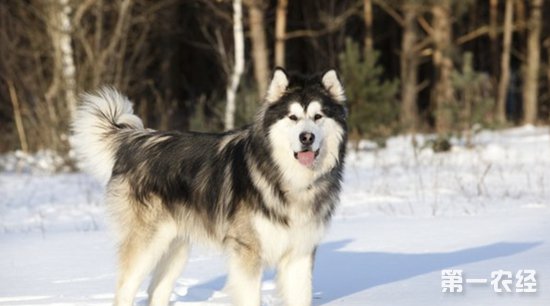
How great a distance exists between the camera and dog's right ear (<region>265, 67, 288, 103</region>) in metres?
4.98

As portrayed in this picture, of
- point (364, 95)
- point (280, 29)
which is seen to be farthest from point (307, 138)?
point (280, 29)

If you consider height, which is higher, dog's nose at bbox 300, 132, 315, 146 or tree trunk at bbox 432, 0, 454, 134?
tree trunk at bbox 432, 0, 454, 134

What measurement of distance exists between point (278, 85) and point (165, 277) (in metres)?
1.40

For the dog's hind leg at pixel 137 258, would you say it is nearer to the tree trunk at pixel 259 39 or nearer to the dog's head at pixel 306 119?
the dog's head at pixel 306 119

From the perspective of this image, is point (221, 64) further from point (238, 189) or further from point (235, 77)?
point (238, 189)

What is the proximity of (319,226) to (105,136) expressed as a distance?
1.62 meters

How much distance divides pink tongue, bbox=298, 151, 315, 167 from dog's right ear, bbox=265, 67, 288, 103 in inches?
13.8

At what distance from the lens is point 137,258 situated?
5293 millimetres

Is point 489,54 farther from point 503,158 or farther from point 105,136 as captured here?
point 105,136

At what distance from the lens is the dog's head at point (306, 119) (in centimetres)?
482

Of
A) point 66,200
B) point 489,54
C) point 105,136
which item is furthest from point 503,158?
point 489,54

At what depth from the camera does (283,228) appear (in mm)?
4918

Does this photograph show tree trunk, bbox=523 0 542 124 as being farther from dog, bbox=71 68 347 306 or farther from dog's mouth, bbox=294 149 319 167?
dog's mouth, bbox=294 149 319 167

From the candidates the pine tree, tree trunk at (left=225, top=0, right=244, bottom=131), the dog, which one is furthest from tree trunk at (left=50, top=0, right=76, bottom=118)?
the dog
